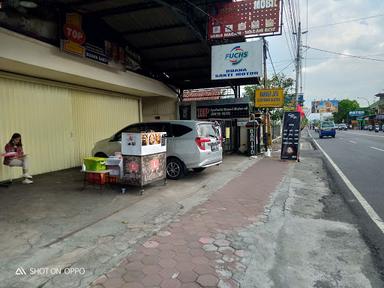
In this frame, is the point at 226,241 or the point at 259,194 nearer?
the point at 226,241

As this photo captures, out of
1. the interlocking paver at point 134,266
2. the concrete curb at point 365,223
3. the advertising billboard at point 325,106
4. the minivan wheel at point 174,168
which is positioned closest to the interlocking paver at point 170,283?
the interlocking paver at point 134,266

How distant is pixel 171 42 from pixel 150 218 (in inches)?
356

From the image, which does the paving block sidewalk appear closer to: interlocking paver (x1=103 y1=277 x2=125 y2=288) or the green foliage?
interlocking paver (x1=103 y1=277 x2=125 y2=288)

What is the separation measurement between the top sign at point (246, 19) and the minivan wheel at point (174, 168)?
19.6ft

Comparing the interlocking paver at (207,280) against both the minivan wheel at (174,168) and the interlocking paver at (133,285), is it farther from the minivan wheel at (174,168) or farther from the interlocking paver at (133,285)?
the minivan wheel at (174,168)

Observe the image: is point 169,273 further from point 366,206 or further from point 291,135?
point 291,135

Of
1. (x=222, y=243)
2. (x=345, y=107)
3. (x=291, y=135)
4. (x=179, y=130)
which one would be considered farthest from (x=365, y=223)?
(x=345, y=107)

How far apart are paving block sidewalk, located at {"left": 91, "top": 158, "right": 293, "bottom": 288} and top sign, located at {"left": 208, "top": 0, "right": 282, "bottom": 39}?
793 cm

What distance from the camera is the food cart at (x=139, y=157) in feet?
21.2

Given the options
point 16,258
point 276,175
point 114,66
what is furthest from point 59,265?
point 114,66

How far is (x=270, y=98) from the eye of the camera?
15055 millimetres

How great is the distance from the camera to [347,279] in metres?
3.14

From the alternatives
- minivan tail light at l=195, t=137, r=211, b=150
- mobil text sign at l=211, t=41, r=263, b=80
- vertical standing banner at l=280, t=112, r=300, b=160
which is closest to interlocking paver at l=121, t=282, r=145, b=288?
minivan tail light at l=195, t=137, r=211, b=150

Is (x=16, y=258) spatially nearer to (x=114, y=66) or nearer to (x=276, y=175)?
(x=276, y=175)
